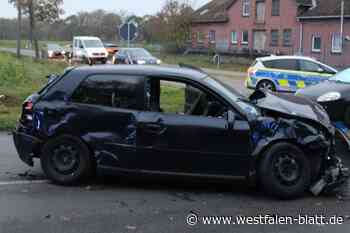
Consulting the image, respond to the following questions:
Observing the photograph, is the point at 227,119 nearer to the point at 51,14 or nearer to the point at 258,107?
the point at 258,107

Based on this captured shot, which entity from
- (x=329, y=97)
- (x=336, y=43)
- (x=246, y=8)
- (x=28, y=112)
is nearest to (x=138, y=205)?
(x=28, y=112)

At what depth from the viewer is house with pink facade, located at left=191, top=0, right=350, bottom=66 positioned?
1620 inches

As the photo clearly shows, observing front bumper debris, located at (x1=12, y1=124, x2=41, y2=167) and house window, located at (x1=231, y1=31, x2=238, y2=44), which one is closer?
front bumper debris, located at (x1=12, y1=124, x2=41, y2=167)

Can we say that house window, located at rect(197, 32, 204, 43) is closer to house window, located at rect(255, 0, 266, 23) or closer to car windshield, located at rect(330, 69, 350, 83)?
house window, located at rect(255, 0, 266, 23)

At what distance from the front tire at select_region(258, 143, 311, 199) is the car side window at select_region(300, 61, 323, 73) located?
15.8 metres

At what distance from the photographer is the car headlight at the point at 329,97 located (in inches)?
398

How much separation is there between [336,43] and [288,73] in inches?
829

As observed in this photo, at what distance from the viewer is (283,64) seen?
71.2 feet

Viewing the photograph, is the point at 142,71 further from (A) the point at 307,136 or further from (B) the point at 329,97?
(B) the point at 329,97

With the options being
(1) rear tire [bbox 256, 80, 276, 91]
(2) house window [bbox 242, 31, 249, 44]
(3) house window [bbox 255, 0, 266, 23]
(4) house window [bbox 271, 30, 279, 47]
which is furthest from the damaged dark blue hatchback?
(2) house window [bbox 242, 31, 249, 44]

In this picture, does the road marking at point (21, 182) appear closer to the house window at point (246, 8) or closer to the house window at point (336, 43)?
the house window at point (336, 43)

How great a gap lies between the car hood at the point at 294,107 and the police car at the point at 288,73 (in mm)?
14170

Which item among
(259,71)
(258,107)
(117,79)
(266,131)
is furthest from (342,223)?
(259,71)

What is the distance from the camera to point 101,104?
21.3 ft
